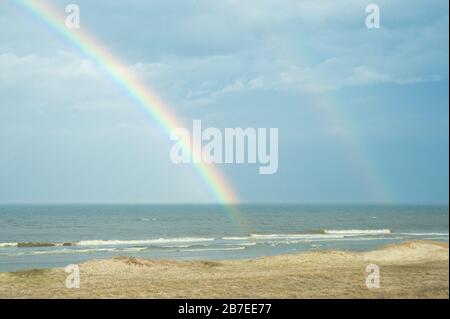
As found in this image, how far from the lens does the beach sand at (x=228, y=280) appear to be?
18828mm

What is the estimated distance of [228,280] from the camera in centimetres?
2344

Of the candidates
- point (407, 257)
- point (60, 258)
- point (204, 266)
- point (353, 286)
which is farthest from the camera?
point (60, 258)

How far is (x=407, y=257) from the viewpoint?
35.1 meters

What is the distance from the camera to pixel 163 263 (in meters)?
33.5

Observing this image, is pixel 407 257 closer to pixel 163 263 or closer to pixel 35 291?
pixel 163 263

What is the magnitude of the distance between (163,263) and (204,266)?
292cm

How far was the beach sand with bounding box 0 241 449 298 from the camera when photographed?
18.8 metres
